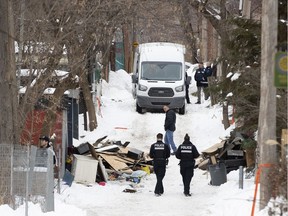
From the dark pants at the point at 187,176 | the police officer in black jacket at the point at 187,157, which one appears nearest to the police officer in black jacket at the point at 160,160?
the police officer in black jacket at the point at 187,157

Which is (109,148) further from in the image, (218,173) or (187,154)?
(187,154)

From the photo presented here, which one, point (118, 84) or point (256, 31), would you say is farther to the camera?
point (118, 84)

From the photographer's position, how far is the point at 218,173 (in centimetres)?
2331

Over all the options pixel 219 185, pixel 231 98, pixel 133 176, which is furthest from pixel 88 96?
pixel 231 98

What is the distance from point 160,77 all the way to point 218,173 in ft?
51.9

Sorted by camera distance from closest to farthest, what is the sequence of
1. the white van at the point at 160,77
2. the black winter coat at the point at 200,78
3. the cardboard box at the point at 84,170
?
the cardboard box at the point at 84,170
the white van at the point at 160,77
the black winter coat at the point at 200,78

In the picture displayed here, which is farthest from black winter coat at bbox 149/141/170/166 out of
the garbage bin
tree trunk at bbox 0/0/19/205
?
tree trunk at bbox 0/0/19/205

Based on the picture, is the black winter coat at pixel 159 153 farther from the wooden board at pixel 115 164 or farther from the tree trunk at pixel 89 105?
the tree trunk at pixel 89 105

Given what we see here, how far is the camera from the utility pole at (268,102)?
623 inches

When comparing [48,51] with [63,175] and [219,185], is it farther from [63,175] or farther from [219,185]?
[219,185]

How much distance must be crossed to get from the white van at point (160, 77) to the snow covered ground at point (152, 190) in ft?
2.14

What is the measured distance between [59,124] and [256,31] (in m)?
7.16

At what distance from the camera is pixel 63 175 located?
23.4 metres

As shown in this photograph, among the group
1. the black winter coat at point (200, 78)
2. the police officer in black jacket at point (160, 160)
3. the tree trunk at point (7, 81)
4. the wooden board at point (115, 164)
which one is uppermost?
the tree trunk at point (7, 81)
